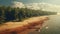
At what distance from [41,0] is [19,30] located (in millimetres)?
3506

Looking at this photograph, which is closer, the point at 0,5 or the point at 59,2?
the point at 0,5

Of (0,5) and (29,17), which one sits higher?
(0,5)

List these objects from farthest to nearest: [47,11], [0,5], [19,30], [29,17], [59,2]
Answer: [29,17]
[47,11]
[59,2]
[0,5]
[19,30]

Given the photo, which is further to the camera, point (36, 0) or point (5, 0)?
point (36, 0)

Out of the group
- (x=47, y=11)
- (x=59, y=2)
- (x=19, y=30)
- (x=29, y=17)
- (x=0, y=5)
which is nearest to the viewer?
A: (x=19, y=30)

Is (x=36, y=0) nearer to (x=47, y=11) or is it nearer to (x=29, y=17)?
(x=47, y=11)

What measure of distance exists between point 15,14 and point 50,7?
3.29 metres

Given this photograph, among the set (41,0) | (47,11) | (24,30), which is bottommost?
(24,30)

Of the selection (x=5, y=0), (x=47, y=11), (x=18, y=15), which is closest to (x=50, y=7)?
(x=47, y=11)

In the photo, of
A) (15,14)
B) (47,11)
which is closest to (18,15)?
(15,14)

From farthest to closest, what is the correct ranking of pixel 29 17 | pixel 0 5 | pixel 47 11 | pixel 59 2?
pixel 29 17, pixel 47 11, pixel 59 2, pixel 0 5

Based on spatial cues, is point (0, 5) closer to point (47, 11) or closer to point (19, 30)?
point (19, 30)

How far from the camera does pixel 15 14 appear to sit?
1648cm

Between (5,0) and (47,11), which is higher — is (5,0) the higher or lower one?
the higher one
